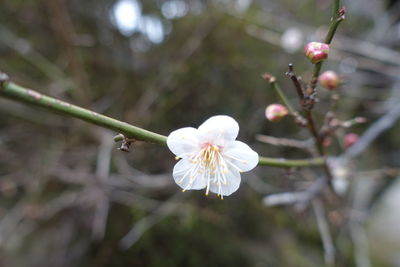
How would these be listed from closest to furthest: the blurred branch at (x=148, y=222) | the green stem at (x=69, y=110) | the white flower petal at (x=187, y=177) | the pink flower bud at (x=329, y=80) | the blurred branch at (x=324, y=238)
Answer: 1. the green stem at (x=69, y=110)
2. the white flower petal at (x=187, y=177)
3. the pink flower bud at (x=329, y=80)
4. the blurred branch at (x=324, y=238)
5. the blurred branch at (x=148, y=222)

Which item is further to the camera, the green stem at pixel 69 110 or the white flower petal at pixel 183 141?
the white flower petal at pixel 183 141

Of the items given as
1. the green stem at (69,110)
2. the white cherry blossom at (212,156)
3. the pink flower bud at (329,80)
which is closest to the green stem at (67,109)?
the green stem at (69,110)

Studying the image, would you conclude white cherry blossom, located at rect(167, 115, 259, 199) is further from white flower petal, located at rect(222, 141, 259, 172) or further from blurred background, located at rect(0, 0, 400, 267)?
blurred background, located at rect(0, 0, 400, 267)

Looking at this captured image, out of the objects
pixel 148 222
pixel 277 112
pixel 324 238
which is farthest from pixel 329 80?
pixel 148 222

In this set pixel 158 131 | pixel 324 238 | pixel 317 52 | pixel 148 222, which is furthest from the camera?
pixel 158 131

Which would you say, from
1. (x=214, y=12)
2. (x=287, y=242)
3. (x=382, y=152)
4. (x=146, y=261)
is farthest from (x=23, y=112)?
(x=382, y=152)

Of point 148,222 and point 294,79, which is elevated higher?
point 148,222

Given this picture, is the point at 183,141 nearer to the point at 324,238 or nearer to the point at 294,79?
the point at 294,79

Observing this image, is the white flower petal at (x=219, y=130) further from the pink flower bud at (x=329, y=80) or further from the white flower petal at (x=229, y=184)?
the pink flower bud at (x=329, y=80)
